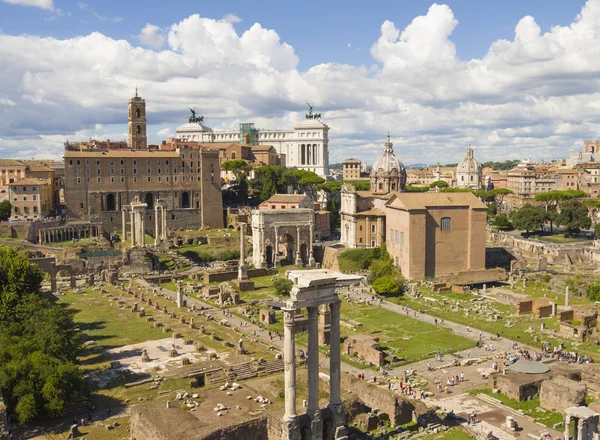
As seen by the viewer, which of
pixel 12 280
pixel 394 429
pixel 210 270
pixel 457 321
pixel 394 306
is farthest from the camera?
pixel 210 270

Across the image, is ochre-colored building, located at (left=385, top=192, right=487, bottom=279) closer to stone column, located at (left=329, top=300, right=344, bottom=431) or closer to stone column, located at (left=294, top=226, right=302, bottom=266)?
stone column, located at (left=294, top=226, right=302, bottom=266)

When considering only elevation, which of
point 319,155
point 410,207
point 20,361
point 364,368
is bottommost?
point 364,368

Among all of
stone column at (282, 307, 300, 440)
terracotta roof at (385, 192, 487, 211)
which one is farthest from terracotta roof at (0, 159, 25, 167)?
stone column at (282, 307, 300, 440)

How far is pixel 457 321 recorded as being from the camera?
4397cm

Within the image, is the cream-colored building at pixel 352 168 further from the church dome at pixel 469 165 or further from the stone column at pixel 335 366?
the stone column at pixel 335 366

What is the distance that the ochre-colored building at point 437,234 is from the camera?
2301 inches

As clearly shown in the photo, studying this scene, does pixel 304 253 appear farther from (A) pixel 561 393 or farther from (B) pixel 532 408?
(A) pixel 561 393

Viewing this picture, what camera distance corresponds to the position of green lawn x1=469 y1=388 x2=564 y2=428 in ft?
86.0

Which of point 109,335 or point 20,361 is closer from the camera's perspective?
point 20,361

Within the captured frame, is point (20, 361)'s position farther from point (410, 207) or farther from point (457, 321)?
point (410, 207)

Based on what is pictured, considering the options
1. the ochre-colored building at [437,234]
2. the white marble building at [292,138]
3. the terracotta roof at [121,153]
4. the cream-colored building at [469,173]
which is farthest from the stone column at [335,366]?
the cream-colored building at [469,173]

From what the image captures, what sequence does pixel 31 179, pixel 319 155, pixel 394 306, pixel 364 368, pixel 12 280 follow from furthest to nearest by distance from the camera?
1. pixel 319 155
2. pixel 31 179
3. pixel 394 306
4. pixel 12 280
5. pixel 364 368

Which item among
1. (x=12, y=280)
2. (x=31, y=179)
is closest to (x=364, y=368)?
(x=12, y=280)

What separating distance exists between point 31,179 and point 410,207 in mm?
50850
